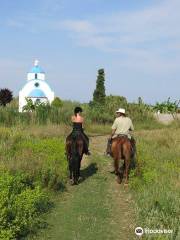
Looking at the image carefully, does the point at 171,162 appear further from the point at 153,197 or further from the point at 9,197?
the point at 9,197

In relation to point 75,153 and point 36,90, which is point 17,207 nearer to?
point 75,153

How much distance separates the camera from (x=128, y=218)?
1109 centimetres

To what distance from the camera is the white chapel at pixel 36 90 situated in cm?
6006

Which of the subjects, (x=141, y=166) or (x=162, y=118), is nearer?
(x=141, y=166)

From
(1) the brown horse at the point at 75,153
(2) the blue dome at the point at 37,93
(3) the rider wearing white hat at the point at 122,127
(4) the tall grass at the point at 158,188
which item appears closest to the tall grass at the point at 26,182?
(1) the brown horse at the point at 75,153

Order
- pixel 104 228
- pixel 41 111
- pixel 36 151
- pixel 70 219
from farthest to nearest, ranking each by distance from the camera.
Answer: pixel 41 111 < pixel 36 151 < pixel 70 219 < pixel 104 228

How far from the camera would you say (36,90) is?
6091 cm

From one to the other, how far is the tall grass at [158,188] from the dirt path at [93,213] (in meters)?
0.35

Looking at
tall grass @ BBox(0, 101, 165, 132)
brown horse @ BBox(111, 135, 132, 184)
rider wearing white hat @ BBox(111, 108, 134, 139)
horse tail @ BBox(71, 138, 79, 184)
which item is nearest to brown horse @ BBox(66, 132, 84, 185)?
horse tail @ BBox(71, 138, 79, 184)

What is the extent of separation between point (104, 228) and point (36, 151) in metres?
8.22

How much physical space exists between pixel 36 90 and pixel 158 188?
49.5 meters

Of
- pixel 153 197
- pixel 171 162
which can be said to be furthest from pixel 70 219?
pixel 171 162

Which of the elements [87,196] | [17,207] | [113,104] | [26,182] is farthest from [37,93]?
[17,207]

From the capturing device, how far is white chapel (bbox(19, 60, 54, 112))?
60.1m
